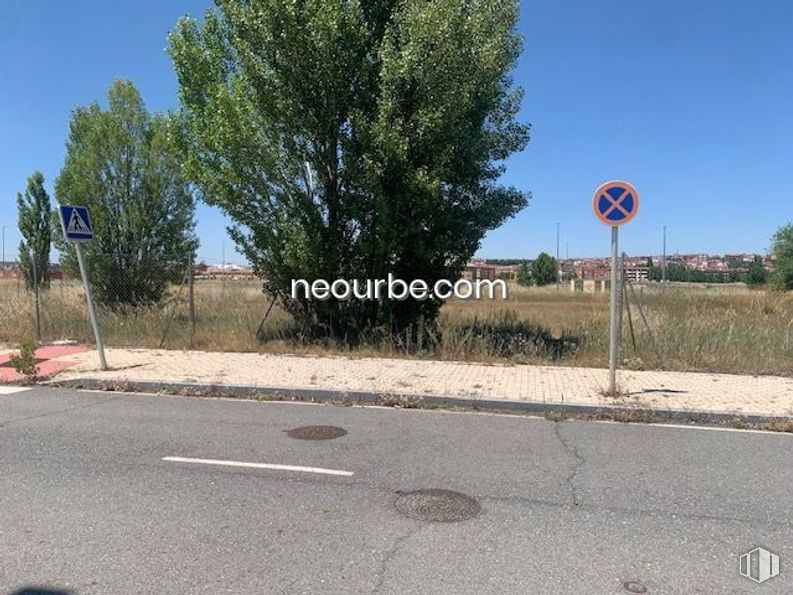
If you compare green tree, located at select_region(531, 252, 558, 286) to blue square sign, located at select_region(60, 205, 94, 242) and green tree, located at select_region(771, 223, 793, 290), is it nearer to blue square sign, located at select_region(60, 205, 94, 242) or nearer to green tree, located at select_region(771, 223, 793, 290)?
green tree, located at select_region(771, 223, 793, 290)

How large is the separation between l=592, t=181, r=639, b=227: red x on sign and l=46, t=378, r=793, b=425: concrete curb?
2.50 metres

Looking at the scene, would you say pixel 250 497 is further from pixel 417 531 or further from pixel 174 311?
pixel 174 311

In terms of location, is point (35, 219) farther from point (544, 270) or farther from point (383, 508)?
point (544, 270)

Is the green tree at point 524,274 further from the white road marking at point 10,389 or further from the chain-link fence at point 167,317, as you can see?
the white road marking at point 10,389

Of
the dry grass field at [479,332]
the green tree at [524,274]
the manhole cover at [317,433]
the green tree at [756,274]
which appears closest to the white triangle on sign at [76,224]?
the dry grass field at [479,332]

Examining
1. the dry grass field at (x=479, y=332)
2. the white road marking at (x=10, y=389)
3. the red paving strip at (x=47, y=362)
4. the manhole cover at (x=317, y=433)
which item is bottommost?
the manhole cover at (x=317, y=433)

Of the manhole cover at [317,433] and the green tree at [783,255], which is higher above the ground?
the green tree at [783,255]

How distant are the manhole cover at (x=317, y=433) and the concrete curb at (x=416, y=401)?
1558mm

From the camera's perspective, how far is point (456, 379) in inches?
395

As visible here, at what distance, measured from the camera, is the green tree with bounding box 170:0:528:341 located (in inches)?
465

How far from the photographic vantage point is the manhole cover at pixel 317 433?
22.4 ft

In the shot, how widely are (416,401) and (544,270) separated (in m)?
64.5

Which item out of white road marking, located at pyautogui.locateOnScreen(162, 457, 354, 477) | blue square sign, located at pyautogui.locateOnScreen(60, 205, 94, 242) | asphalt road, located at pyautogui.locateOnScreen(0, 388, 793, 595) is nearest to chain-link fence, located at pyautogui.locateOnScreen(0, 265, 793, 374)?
blue square sign, located at pyautogui.locateOnScreen(60, 205, 94, 242)

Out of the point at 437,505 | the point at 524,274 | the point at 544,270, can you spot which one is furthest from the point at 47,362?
the point at 544,270
